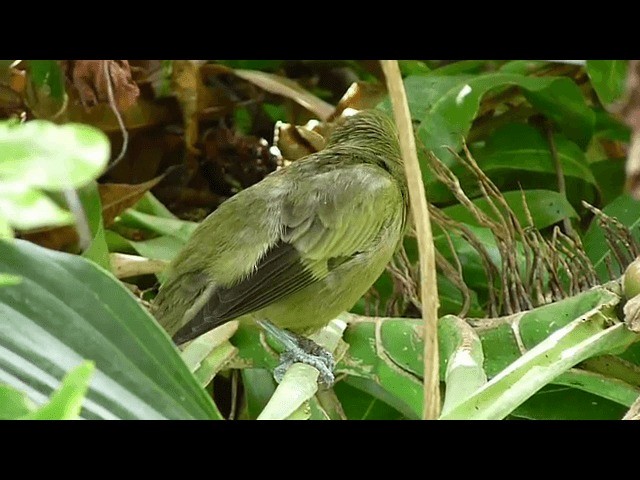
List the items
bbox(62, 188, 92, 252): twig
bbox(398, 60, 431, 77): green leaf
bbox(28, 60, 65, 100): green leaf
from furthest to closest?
bbox(398, 60, 431, 77): green leaf, bbox(28, 60, 65, 100): green leaf, bbox(62, 188, 92, 252): twig

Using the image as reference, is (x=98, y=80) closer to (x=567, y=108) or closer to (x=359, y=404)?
(x=359, y=404)

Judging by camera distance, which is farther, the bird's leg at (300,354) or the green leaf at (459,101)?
the green leaf at (459,101)

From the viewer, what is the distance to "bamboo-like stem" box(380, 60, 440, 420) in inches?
18.2

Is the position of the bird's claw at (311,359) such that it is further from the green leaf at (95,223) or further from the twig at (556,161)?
the twig at (556,161)

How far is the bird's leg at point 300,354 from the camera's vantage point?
1.12m

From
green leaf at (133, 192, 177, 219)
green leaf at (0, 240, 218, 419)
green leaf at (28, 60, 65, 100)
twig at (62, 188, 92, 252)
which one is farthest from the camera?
green leaf at (133, 192, 177, 219)

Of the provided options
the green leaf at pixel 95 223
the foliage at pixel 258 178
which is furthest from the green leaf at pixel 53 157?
the green leaf at pixel 95 223

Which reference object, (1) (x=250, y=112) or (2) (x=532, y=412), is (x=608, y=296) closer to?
(2) (x=532, y=412)

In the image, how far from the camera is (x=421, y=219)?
1.57ft

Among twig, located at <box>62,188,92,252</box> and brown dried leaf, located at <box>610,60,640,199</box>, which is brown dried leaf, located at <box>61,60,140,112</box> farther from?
brown dried leaf, located at <box>610,60,640,199</box>

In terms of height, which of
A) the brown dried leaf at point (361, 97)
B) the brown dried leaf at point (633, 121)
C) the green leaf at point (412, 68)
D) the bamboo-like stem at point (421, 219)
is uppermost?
the brown dried leaf at point (633, 121)

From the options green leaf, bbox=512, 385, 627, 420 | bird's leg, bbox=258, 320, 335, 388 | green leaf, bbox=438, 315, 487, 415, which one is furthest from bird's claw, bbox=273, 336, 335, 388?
green leaf, bbox=512, 385, 627, 420

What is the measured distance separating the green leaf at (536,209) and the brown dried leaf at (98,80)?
0.61 metres
